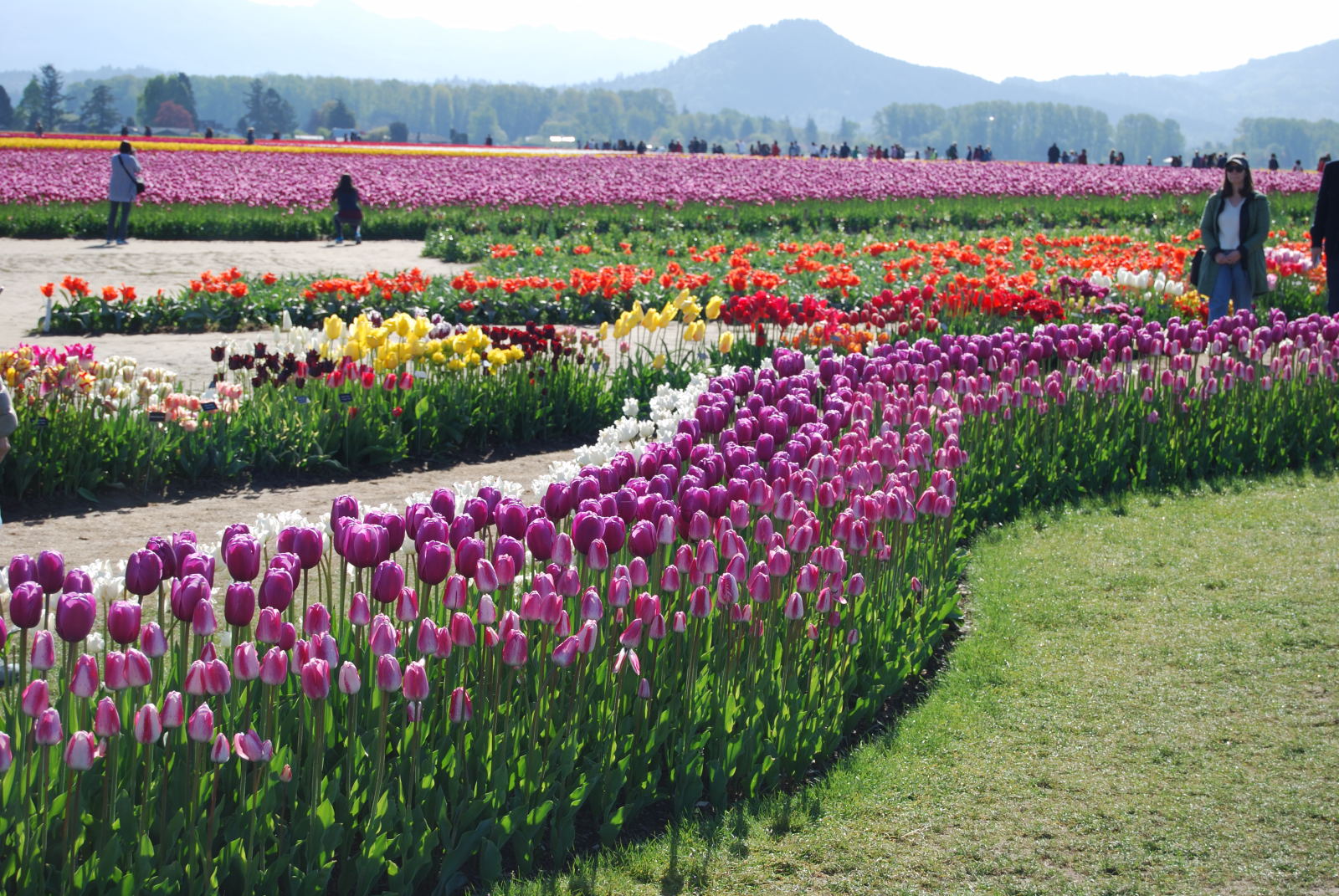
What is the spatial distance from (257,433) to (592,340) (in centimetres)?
321

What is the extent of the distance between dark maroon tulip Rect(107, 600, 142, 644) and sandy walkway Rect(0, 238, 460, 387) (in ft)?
30.2

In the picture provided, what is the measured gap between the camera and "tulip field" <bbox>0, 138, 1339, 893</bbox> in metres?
3.54

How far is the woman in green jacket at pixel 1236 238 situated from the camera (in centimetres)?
1145

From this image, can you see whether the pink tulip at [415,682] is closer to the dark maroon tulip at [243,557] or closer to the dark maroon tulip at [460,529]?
the dark maroon tulip at [243,557]

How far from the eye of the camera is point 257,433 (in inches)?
349

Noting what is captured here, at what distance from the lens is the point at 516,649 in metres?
3.93

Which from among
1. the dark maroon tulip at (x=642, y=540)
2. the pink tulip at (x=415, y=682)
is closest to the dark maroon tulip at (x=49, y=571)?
the pink tulip at (x=415, y=682)

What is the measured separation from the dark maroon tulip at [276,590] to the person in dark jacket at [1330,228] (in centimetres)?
952

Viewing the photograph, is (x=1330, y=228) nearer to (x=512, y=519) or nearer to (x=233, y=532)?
(x=512, y=519)

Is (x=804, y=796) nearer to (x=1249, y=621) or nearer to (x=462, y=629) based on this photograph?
(x=462, y=629)

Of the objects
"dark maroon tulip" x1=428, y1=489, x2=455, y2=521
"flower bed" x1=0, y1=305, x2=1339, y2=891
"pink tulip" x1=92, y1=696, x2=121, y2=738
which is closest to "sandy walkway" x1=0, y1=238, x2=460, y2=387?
"flower bed" x1=0, y1=305, x2=1339, y2=891

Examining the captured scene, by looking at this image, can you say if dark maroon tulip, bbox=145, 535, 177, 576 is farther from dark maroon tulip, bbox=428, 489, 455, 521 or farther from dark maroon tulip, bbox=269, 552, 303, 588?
dark maroon tulip, bbox=428, 489, 455, 521

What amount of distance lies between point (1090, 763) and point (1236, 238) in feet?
27.2

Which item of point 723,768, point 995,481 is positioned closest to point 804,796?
point 723,768
